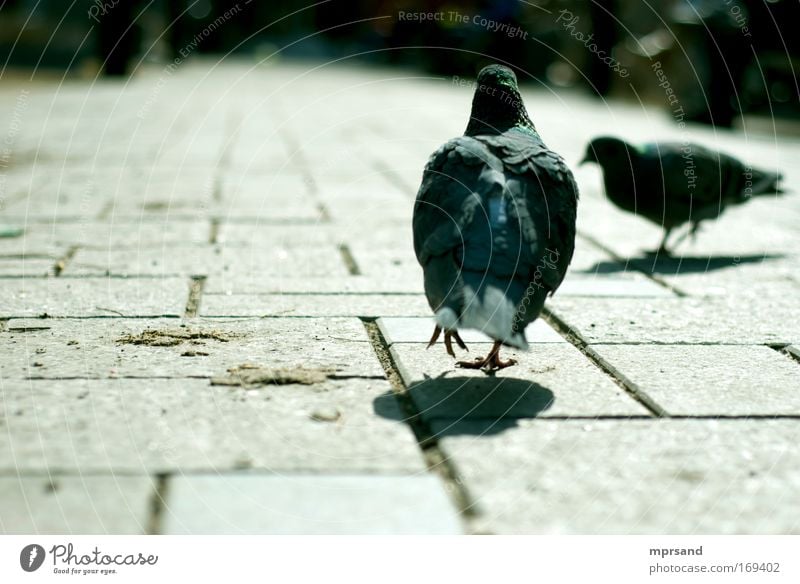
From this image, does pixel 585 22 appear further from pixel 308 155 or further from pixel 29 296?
pixel 29 296

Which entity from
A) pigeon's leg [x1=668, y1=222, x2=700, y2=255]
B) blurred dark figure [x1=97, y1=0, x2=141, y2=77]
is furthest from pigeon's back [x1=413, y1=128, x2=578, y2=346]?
blurred dark figure [x1=97, y1=0, x2=141, y2=77]

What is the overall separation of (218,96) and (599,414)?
13.8 metres

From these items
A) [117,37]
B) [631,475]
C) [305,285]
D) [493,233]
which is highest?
[493,233]

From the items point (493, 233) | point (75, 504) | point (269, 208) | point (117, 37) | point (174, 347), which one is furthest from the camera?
point (117, 37)

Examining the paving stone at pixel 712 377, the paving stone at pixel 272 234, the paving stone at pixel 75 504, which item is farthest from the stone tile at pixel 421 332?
the paving stone at pixel 272 234

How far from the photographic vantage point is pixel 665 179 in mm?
5348

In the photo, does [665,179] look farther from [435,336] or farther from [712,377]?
[435,336]

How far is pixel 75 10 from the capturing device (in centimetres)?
3127

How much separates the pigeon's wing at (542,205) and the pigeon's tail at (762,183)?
9.62 feet

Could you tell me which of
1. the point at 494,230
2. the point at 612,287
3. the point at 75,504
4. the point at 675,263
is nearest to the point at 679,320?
the point at 612,287

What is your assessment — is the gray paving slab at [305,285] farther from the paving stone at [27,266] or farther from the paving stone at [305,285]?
the paving stone at [27,266]

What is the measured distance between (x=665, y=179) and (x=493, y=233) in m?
2.78

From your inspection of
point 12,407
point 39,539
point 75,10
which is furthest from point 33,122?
point 75,10

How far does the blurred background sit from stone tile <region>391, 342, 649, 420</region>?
147 inches
